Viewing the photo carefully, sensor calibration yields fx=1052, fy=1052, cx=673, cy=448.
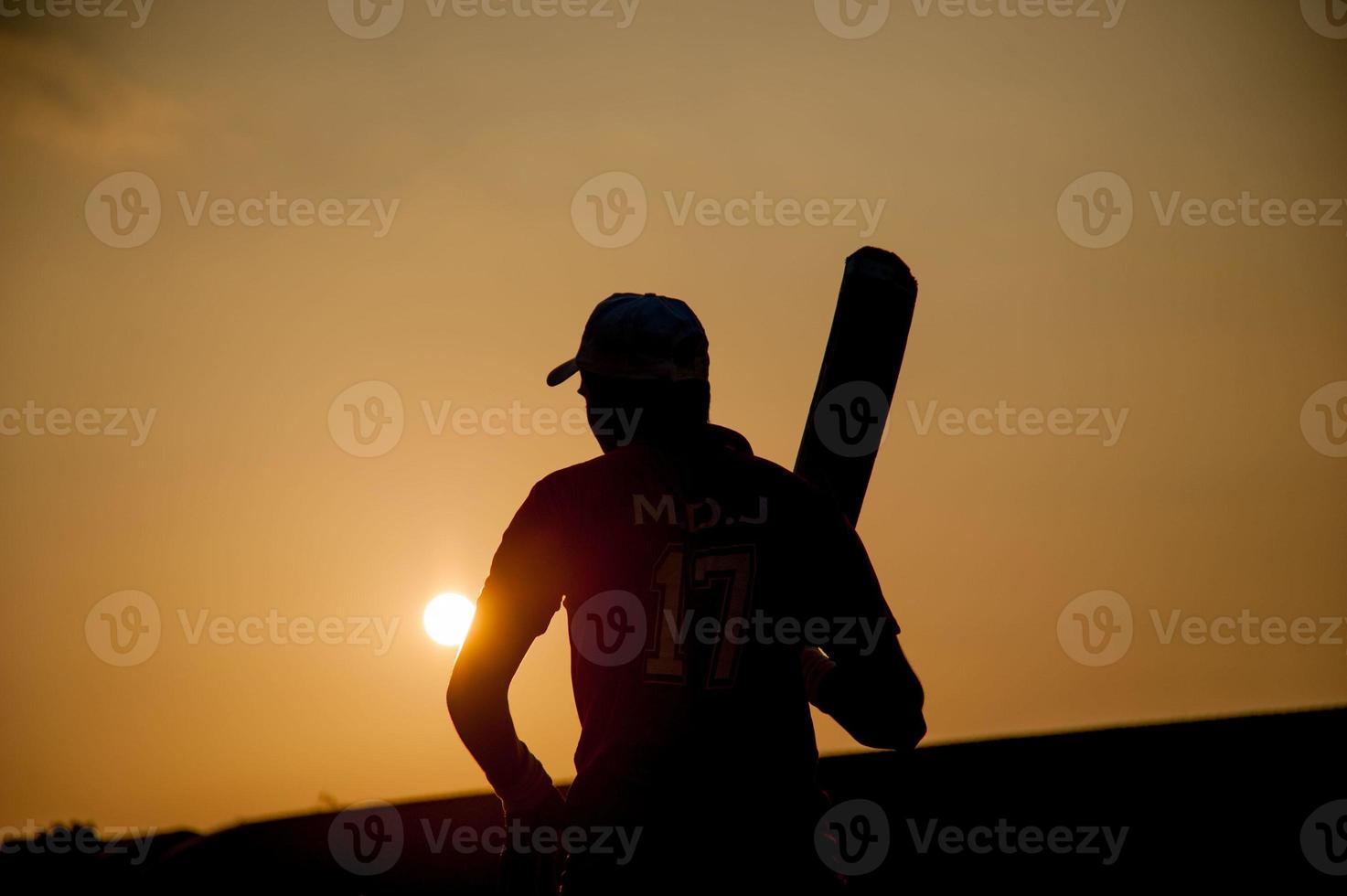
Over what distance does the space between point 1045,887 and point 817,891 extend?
805 centimetres

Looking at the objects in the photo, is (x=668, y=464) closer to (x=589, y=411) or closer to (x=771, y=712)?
(x=589, y=411)

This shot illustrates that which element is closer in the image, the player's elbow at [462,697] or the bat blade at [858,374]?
the player's elbow at [462,697]

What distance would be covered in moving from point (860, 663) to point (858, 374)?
0.94m

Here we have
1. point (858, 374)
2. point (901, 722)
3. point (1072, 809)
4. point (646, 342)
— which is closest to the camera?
point (646, 342)

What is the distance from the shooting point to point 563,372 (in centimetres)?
253

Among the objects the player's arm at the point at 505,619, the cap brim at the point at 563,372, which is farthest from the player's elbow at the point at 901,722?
the cap brim at the point at 563,372

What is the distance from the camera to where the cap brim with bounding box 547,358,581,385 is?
2.50 metres

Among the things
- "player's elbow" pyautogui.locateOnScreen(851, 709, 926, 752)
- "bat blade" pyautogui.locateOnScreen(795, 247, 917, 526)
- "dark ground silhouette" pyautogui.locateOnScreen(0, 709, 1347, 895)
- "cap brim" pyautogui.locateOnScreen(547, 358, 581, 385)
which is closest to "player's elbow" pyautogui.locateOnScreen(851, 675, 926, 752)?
"player's elbow" pyautogui.locateOnScreen(851, 709, 926, 752)

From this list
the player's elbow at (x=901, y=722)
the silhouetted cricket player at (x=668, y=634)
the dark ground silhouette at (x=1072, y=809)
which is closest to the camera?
the silhouetted cricket player at (x=668, y=634)

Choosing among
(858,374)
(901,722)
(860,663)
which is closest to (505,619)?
(860,663)

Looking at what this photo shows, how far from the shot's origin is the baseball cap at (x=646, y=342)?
7.75ft

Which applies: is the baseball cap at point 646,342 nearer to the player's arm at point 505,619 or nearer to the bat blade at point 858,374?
the player's arm at point 505,619

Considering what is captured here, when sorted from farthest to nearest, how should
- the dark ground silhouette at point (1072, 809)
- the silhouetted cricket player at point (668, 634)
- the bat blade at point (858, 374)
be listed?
the dark ground silhouette at point (1072, 809), the bat blade at point (858, 374), the silhouetted cricket player at point (668, 634)

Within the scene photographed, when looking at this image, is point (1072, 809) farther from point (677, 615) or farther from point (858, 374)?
point (677, 615)
